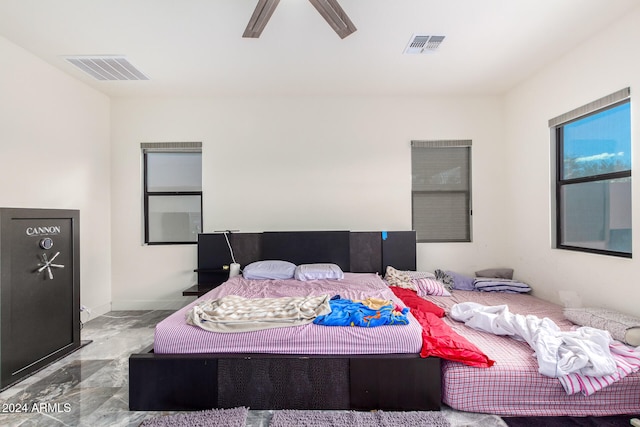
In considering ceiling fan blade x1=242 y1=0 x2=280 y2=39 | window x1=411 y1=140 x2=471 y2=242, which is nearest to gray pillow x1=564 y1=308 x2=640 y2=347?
window x1=411 y1=140 x2=471 y2=242

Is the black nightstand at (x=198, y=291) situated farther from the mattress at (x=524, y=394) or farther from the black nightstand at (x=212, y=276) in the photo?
the mattress at (x=524, y=394)

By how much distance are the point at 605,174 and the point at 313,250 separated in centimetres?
300

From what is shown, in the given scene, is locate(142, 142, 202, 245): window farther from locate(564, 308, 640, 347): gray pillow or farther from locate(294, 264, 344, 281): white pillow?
locate(564, 308, 640, 347): gray pillow

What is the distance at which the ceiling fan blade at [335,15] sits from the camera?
74.6 inches

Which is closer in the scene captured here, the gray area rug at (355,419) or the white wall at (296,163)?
→ the gray area rug at (355,419)

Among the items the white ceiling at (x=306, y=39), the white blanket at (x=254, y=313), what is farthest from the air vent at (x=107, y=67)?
the white blanket at (x=254, y=313)

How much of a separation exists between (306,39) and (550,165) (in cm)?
291

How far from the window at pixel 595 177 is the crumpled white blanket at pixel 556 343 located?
1.07m

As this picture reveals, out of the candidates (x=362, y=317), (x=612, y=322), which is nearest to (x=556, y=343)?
(x=612, y=322)

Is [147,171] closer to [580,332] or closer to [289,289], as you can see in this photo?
[289,289]

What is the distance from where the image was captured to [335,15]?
2.01 m

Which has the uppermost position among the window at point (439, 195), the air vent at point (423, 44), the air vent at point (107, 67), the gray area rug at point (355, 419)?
the air vent at point (423, 44)

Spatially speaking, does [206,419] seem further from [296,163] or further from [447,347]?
[296,163]

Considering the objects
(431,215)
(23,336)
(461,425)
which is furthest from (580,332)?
(23,336)
